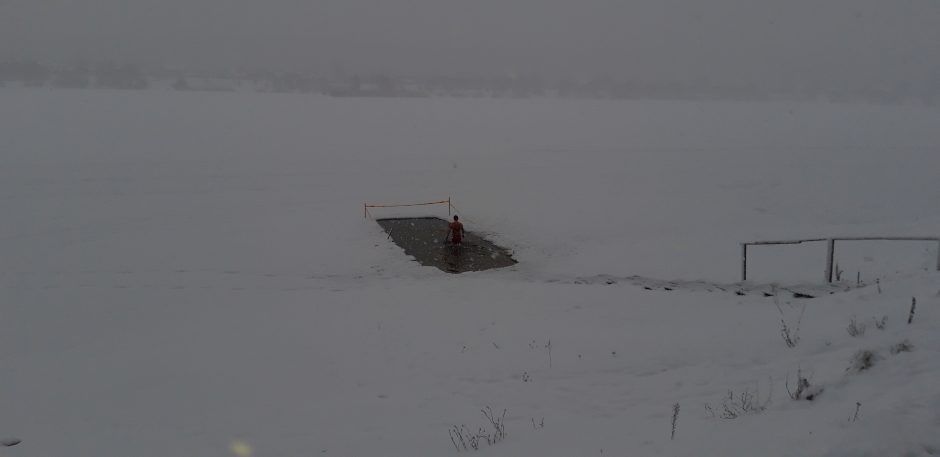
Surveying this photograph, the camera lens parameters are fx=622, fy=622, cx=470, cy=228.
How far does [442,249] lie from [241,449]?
10642 mm

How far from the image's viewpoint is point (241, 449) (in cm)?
614

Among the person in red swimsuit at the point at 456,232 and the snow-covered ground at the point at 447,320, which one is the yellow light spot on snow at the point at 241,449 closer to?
the snow-covered ground at the point at 447,320

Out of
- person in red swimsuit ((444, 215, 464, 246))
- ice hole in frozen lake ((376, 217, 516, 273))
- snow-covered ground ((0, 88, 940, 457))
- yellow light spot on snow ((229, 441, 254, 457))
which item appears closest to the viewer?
snow-covered ground ((0, 88, 940, 457))

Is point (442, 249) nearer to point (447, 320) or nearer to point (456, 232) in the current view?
point (456, 232)

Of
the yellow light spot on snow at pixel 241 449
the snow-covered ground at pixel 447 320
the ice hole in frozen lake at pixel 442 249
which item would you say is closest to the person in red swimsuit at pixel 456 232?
the ice hole in frozen lake at pixel 442 249

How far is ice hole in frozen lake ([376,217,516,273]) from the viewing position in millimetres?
15133

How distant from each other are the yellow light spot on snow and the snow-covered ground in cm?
10

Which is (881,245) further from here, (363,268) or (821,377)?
(363,268)

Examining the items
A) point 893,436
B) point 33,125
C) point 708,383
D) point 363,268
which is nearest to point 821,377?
point 708,383

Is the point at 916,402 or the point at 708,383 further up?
the point at 916,402

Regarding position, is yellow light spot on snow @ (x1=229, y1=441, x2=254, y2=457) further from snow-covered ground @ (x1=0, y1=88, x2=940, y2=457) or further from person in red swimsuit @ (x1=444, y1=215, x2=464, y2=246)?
person in red swimsuit @ (x1=444, y1=215, x2=464, y2=246)

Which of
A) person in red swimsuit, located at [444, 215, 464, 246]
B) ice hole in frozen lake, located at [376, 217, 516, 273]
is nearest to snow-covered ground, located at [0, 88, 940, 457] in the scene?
ice hole in frozen lake, located at [376, 217, 516, 273]

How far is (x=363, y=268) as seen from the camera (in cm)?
1546

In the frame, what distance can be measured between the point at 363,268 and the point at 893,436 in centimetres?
1279
